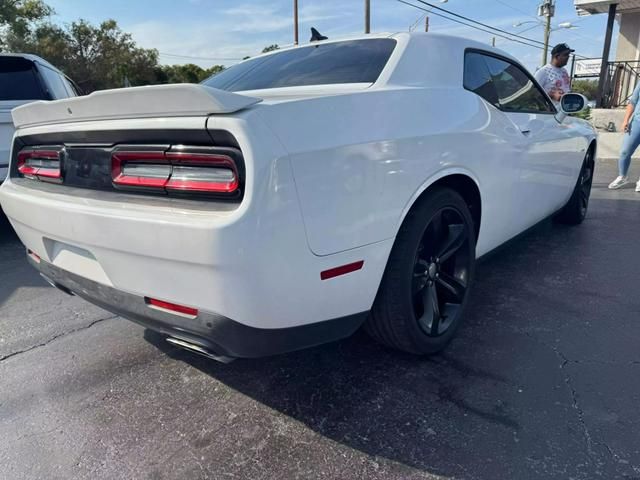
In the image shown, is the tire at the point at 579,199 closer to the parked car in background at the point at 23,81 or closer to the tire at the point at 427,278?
the tire at the point at 427,278

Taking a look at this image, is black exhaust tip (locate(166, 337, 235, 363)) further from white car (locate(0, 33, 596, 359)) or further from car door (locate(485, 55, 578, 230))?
car door (locate(485, 55, 578, 230))

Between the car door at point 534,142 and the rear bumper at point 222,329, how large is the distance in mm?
1850

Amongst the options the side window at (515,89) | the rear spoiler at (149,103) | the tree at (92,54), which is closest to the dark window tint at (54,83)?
Result: the rear spoiler at (149,103)

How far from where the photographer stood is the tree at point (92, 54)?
2831cm

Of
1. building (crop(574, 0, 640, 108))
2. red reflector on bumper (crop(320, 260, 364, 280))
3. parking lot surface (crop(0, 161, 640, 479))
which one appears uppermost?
building (crop(574, 0, 640, 108))

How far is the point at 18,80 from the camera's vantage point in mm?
4879

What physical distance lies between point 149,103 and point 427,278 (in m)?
1.47

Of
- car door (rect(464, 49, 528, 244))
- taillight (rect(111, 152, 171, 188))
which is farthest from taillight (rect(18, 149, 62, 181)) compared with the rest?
car door (rect(464, 49, 528, 244))

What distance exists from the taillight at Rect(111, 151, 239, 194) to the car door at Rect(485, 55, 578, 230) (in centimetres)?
205

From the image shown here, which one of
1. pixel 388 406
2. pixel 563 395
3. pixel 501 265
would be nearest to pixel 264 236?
pixel 388 406

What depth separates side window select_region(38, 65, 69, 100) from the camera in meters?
5.11

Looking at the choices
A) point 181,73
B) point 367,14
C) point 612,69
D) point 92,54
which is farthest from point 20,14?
point 612,69

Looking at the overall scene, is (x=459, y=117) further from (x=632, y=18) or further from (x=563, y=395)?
(x=632, y=18)

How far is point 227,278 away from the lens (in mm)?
1508
